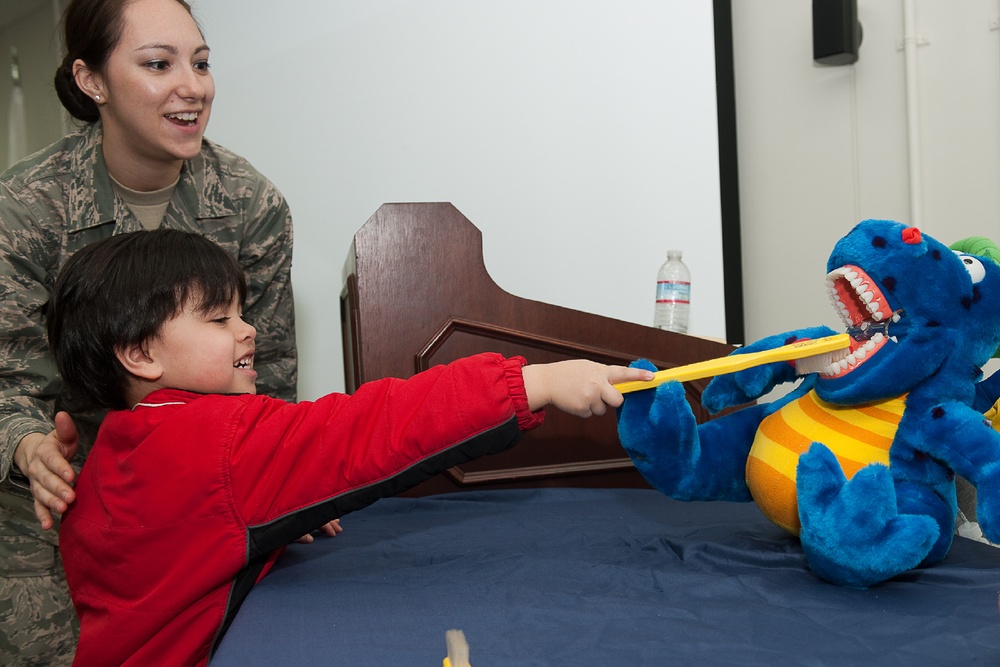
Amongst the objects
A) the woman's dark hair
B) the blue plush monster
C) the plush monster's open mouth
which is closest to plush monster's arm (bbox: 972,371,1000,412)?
the blue plush monster

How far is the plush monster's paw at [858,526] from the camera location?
98 cm

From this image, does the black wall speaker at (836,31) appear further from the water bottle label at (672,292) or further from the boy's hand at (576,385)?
the boy's hand at (576,385)

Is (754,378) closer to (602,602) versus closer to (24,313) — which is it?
(602,602)

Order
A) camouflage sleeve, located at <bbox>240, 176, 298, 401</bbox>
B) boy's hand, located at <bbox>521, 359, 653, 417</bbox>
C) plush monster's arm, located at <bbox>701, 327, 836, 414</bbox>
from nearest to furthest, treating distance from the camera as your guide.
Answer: boy's hand, located at <bbox>521, 359, 653, 417</bbox>, plush monster's arm, located at <bbox>701, 327, 836, 414</bbox>, camouflage sleeve, located at <bbox>240, 176, 298, 401</bbox>

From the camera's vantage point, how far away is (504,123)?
228 cm

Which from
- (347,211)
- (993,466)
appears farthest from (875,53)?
(993,466)

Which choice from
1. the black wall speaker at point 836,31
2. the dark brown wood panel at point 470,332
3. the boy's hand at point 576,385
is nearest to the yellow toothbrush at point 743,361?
the boy's hand at point 576,385

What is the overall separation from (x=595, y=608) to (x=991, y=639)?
38 centimetres

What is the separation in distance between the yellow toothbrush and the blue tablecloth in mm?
241

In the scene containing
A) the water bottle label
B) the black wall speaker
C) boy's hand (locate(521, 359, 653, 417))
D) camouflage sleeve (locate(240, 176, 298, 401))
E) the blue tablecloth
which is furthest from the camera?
the black wall speaker

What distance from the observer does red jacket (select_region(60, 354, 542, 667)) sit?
1.04 meters

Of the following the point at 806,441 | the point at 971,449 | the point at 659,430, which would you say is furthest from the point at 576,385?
the point at 971,449

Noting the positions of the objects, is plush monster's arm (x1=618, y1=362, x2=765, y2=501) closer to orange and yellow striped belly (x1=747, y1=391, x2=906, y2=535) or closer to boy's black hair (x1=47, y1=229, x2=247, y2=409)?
orange and yellow striped belly (x1=747, y1=391, x2=906, y2=535)

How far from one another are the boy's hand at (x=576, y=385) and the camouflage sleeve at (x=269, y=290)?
761mm
